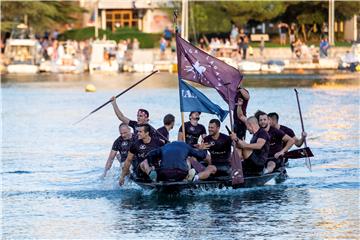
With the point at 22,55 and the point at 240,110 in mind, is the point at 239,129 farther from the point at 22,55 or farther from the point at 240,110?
the point at 22,55

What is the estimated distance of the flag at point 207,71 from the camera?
81.8 feet

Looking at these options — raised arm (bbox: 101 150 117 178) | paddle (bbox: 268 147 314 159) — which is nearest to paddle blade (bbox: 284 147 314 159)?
paddle (bbox: 268 147 314 159)

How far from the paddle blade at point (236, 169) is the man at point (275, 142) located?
154 cm

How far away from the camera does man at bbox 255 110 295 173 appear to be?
82.3 feet

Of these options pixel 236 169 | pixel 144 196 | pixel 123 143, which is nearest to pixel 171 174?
pixel 144 196

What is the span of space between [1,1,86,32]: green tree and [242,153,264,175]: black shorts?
66.5 metres

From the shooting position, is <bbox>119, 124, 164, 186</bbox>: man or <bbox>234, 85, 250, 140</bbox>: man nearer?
<bbox>119, 124, 164, 186</bbox>: man

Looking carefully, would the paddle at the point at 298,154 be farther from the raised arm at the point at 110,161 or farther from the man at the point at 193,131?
the raised arm at the point at 110,161

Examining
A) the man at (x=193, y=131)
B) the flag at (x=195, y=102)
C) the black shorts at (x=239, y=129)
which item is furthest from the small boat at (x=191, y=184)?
the black shorts at (x=239, y=129)

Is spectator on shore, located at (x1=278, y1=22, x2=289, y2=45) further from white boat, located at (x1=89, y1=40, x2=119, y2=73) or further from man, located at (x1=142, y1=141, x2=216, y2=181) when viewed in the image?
man, located at (x1=142, y1=141, x2=216, y2=181)

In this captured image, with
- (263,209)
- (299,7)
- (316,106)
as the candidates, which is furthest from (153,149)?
(299,7)

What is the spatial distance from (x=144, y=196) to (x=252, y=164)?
220 cm

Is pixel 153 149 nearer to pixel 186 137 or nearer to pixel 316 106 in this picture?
pixel 186 137

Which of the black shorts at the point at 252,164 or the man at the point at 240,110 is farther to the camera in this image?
the man at the point at 240,110
